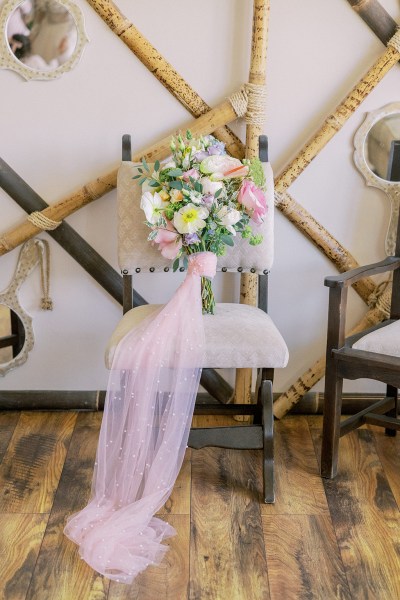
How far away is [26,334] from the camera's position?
3.32 meters

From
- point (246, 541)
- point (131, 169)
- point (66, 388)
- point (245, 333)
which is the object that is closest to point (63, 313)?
point (66, 388)

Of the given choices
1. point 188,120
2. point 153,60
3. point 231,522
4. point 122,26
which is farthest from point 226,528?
point 122,26

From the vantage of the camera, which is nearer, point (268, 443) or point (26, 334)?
point (268, 443)

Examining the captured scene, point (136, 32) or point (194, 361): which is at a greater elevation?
point (136, 32)

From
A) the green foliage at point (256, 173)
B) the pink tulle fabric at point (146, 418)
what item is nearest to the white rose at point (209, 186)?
the green foliage at point (256, 173)

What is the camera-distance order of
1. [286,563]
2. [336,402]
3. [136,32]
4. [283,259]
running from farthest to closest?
[283,259] < [136,32] < [336,402] < [286,563]

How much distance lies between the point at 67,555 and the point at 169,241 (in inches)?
40.3

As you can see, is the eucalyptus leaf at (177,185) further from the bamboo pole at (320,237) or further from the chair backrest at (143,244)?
the bamboo pole at (320,237)

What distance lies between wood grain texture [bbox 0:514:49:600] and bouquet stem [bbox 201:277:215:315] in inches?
33.8

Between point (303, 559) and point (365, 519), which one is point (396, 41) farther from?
point (303, 559)

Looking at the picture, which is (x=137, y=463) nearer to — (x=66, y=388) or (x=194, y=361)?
(x=194, y=361)

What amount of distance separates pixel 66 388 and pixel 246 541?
124 centimetres

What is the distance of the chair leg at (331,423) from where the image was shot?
274 centimetres

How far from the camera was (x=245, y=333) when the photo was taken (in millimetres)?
2578
